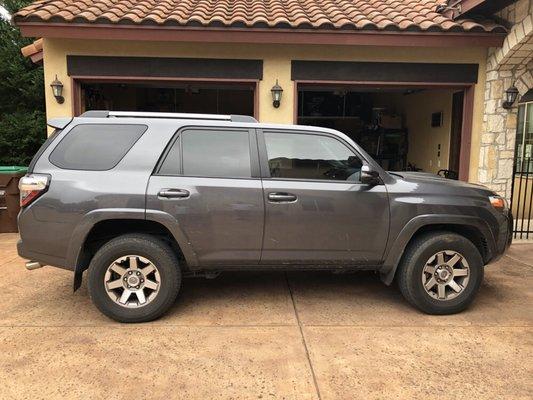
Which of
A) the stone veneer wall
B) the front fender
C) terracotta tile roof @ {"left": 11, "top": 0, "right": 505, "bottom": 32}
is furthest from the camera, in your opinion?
the stone veneer wall

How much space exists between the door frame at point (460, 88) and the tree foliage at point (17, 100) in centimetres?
700

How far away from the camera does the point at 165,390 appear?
3.15 m

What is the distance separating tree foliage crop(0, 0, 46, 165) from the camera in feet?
36.4

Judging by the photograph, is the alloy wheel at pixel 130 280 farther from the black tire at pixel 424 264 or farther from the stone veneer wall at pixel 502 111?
the stone veneer wall at pixel 502 111

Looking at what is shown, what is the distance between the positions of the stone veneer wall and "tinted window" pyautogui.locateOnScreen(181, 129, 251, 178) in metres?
5.46

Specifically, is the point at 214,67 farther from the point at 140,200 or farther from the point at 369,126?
the point at 369,126

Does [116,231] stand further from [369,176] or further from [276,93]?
[276,93]

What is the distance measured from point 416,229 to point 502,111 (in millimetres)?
4775

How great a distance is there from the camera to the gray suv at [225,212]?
13.6 feet

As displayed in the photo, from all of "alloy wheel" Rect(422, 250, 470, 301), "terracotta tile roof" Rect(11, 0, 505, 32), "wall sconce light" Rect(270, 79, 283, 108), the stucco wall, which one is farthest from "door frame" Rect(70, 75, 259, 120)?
"alloy wheel" Rect(422, 250, 470, 301)

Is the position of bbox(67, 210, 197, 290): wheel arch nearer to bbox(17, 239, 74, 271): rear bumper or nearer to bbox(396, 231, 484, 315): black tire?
bbox(17, 239, 74, 271): rear bumper

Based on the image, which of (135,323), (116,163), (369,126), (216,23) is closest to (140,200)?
(116,163)

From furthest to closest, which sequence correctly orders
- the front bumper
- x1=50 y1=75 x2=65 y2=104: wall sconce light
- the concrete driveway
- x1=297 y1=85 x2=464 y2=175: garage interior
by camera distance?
1. x1=297 y1=85 x2=464 y2=175: garage interior
2. x1=50 y1=75 x2=65 y2=104: wall sconce light
3. the front bumper
4. the concrete driveway

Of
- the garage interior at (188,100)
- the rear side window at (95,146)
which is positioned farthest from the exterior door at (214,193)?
the garage interior at (188,100)
